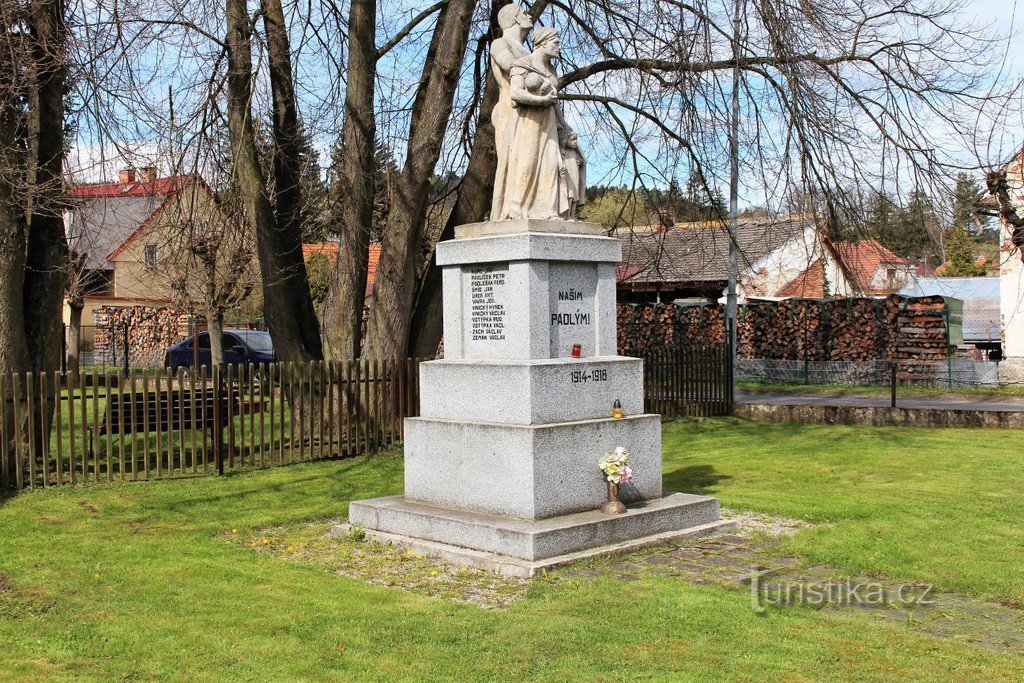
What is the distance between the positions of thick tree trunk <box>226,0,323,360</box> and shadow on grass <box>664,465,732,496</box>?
6.82 metres

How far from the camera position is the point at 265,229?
15.9 m

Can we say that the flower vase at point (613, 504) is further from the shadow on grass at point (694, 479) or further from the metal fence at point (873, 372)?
the metal fence at point (873, 372)

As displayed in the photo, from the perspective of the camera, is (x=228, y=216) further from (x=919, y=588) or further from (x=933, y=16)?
(x=919, y=588)

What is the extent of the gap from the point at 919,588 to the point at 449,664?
11.9ft

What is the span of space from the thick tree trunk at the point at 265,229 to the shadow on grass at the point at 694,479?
22.4ft

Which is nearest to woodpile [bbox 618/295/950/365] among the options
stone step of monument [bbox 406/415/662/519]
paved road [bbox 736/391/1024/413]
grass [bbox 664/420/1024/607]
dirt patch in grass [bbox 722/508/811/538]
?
paved road [bbox 736/391/1024/413]

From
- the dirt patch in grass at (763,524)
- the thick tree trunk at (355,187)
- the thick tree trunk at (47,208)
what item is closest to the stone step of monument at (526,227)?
the dirt patch in grass at (763,524)

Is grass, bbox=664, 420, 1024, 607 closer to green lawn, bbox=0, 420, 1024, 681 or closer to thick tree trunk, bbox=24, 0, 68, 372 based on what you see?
green lawn, bbox=0, 420, 1024, 681

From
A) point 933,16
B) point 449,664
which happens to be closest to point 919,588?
point 449,664

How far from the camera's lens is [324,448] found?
47.6ft

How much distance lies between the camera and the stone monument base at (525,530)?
7.92m

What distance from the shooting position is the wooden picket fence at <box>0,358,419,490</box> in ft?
38.8

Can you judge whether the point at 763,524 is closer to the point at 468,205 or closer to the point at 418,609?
the point at 418,609

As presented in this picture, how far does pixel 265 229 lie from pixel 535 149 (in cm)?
769
